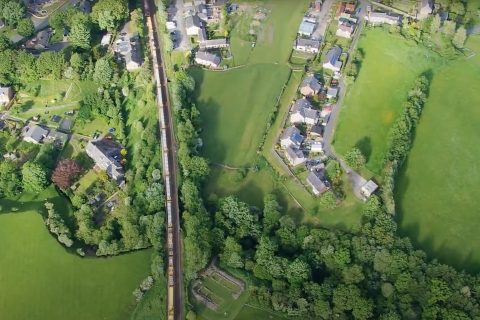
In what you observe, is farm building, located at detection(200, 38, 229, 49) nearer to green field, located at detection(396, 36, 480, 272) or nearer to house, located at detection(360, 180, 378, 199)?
green field, located at detection(396, 36, 480, 272)

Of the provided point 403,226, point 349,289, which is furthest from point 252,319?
point 403,226

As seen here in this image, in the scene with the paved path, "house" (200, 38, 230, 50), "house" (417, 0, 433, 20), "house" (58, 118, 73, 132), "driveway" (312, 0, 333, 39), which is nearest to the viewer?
the paved path

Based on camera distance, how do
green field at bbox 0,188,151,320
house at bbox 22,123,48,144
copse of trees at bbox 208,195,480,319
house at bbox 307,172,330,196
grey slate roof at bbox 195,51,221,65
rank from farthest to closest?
grey slate roof at bbox 195,51,221,65 < house at bbox 22,123,48,144 < house at bbox 307,172,330,196 < green field at bbox 0,188,151,320 < copse of trees at bbox 208,195,480,319

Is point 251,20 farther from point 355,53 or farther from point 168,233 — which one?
point 168,233

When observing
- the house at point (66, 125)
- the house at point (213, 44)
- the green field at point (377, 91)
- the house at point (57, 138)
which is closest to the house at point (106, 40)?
the house at point (213, 44)

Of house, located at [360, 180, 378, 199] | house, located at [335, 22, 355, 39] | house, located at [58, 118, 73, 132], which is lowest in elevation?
house, located at [58, 118, 73, 132]

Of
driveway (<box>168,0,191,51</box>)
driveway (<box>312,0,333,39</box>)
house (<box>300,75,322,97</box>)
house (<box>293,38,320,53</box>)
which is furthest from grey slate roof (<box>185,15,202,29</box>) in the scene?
house (<box>300,75,322,97</box>)

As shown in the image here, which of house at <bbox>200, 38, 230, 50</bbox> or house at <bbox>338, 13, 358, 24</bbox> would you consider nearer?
house at <bbox>200, 38, 230, 50</bbox>
